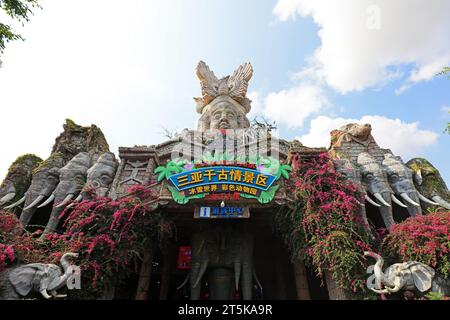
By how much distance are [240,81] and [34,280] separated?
12.9m

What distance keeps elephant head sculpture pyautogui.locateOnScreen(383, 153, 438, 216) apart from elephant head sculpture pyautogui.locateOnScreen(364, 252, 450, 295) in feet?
8.23

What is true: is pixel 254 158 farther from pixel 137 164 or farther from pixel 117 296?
pixel 117 296

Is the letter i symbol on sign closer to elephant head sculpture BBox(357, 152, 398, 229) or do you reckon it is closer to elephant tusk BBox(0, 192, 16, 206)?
elephant head sculpture BBox(357, 152, 398, 229)

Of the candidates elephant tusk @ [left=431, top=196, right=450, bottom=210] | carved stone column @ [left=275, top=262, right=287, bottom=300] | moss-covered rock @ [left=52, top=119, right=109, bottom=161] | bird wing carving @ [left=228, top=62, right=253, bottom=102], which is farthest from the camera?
bird wing carving @ [left=228, top=62, right=253, bottom=102]

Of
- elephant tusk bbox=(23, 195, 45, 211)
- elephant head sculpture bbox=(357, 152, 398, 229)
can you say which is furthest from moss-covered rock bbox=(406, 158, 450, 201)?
elephant tusk bbox=(23, 195, 45, 211)

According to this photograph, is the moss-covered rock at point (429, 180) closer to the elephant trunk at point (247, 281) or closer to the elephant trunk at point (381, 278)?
the elephant trunk at point (381, 278)

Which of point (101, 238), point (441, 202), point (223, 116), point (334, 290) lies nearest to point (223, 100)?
point (223, 116)

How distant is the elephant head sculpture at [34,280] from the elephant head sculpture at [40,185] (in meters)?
3.20

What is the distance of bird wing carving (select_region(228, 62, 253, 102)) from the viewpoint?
50.1 ft

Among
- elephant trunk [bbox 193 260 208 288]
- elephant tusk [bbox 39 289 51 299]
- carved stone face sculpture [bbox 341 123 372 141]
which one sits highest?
carved stone face sculpture [bbox 341 123 372 141]

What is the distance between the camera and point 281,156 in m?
10.2

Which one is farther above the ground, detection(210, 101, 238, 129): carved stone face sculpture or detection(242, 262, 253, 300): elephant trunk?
detection(210, 101, 238, 129): carved stone face sculpture

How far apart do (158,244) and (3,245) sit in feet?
11.8

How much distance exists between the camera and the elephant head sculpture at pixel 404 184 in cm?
834
